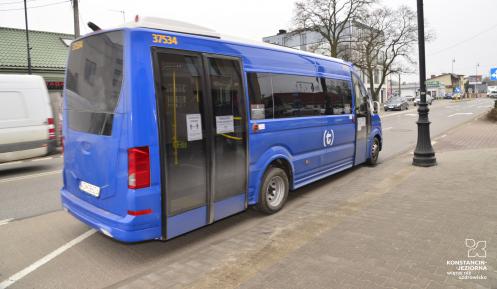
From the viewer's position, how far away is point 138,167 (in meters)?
3.64

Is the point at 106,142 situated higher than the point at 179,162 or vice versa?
the point at 106,142

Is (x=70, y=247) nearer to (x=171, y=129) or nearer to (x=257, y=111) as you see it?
(x=171, y=129)

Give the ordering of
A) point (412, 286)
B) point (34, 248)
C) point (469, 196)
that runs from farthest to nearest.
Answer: point (469, 196), point (34, 248), point (412, 286)

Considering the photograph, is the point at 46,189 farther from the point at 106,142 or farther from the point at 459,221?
the point at 459,221

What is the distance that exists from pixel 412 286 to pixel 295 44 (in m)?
72.4

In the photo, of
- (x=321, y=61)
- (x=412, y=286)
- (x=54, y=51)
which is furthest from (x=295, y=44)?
(x=412, y=286)

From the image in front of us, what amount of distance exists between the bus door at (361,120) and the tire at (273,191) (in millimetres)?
3102

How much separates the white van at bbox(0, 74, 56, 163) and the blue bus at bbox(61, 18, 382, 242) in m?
5.66

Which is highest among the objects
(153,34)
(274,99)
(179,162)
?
(153,34)

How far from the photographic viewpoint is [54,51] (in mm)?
22625

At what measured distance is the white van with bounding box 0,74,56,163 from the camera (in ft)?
29.8

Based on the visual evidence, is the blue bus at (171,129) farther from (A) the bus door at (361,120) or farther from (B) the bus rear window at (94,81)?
(A) the bus door at (361,120)

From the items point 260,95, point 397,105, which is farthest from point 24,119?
point 397,105

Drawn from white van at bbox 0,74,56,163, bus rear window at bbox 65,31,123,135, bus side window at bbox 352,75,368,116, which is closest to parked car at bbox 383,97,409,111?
bus side window at bbox 352,75,368,116
